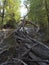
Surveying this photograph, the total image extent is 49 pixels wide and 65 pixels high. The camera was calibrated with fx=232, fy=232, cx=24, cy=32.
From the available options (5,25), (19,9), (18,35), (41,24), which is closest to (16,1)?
(19,9)

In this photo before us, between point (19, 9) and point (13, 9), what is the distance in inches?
39.1

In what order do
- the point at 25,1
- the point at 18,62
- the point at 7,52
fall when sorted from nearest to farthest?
1. the point at 18,62
2. the point at 7,52
3. the point at 25,1

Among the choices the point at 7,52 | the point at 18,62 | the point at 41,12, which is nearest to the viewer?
the point at 18,62

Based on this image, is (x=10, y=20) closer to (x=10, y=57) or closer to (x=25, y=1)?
(x=25, y=1)

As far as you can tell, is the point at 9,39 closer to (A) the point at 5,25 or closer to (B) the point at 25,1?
(B) the point at 25,1

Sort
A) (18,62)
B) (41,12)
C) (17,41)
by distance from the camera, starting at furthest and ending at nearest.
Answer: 1. (41,12)
2. (17,41)
3. (18,62)

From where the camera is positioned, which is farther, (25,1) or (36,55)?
(25,1)

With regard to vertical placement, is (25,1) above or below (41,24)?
above

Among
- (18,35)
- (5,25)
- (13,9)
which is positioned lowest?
(5,25)

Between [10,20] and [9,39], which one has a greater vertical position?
[9,39]

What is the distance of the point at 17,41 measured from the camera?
7887mm

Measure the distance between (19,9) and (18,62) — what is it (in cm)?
2221

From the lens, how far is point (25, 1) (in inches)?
A: 761

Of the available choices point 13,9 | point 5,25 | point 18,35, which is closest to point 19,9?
point 13,9
